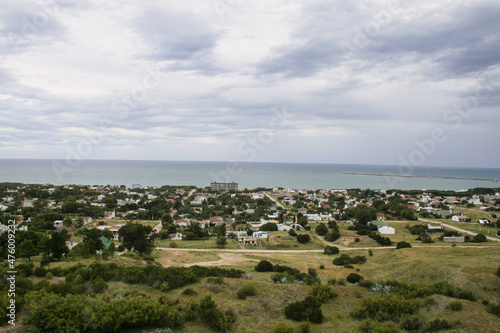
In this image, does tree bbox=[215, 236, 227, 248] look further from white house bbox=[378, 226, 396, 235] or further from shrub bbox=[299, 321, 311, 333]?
shrub bbox=[299, 321, 311, 333]

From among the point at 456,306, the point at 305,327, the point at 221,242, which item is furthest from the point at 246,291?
the point at 221,242

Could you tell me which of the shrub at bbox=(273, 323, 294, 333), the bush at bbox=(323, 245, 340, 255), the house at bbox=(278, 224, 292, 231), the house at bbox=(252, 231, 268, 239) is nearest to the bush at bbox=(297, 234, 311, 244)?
the house at bbox=(252, 231, 268, 239)

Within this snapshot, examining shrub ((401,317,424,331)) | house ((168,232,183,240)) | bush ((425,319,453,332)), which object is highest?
bush ((425,319,453,332))

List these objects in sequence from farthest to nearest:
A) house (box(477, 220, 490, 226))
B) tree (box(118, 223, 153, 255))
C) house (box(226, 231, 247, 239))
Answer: house (box(477, 220, 490, 226)), house (box(226, 231, 247, 239)), tree (box(118, 223, 153, 255))

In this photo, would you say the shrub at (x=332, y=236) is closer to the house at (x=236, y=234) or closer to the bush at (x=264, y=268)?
the house at (x=236, y=234)

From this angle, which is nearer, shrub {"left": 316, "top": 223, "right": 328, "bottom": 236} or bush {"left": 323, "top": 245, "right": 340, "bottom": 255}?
bush {"left": 323, "top": 245, "right": 340, "bottom": 255}

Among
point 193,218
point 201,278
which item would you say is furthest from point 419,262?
point 193,218

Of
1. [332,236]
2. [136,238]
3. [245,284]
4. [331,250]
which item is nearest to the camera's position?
[245,284]

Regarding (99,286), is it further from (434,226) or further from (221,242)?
(434,226)

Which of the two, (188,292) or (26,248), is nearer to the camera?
(188,292)
